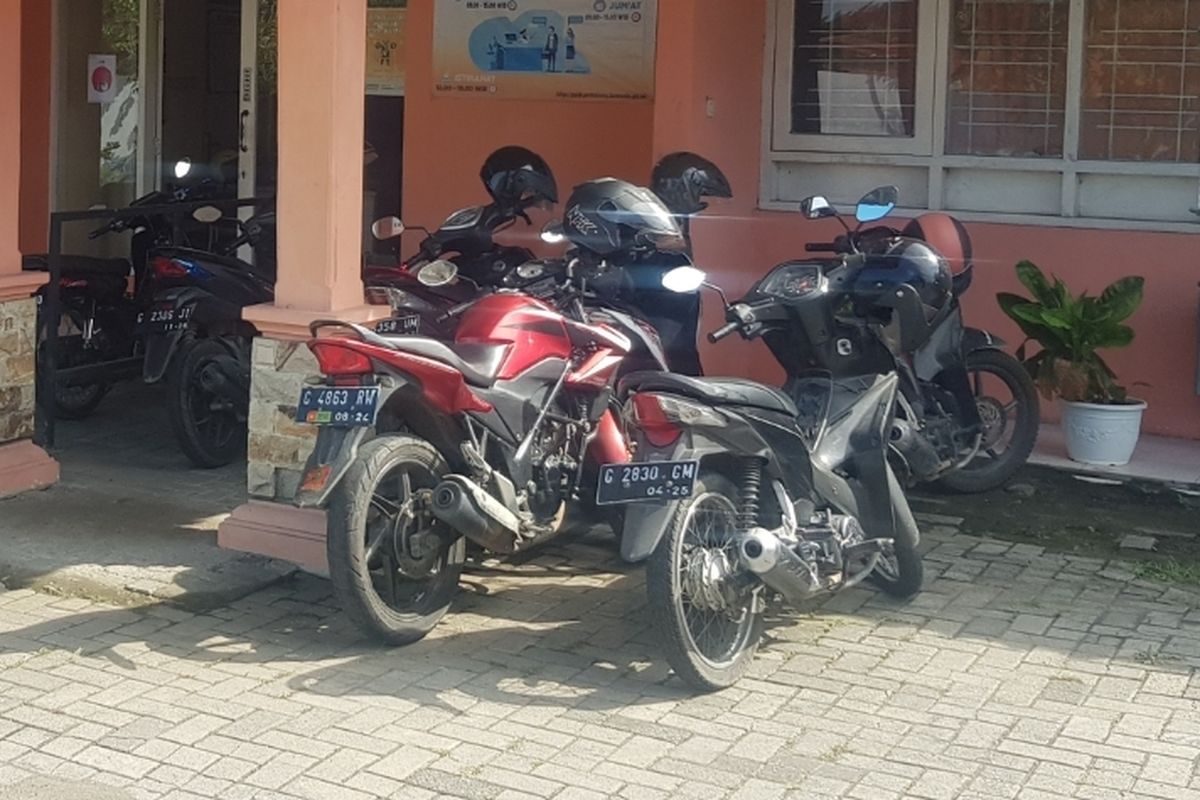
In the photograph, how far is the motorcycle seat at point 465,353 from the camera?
18.2ft

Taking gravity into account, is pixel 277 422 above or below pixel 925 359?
below

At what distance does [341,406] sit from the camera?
553 centimetres

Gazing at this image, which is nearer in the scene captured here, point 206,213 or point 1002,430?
point 1002,430

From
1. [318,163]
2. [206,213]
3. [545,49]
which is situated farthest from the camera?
[545,49]

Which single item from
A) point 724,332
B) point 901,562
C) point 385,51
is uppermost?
point 385,51

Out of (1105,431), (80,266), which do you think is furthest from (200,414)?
(1105,431)

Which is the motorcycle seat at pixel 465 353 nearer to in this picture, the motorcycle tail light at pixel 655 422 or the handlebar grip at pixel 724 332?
the motorcycle tail light at pixel 655 422

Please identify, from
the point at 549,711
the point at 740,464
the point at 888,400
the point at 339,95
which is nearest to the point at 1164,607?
the point at 888,400

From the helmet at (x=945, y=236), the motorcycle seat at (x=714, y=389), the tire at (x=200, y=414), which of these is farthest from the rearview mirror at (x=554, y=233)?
the tire at (x=200, y=414)

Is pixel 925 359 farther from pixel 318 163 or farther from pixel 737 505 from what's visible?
pixel 318 163

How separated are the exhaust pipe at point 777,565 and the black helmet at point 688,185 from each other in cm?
272

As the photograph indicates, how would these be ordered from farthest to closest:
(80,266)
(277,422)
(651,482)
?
1. (80,266)
2. (277,422)
3. (651,482)

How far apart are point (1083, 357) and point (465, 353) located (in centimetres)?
342

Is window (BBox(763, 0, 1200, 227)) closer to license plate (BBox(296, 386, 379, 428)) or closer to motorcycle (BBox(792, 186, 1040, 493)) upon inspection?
motorcycle (BBox(792, 186, 1040, 493))
